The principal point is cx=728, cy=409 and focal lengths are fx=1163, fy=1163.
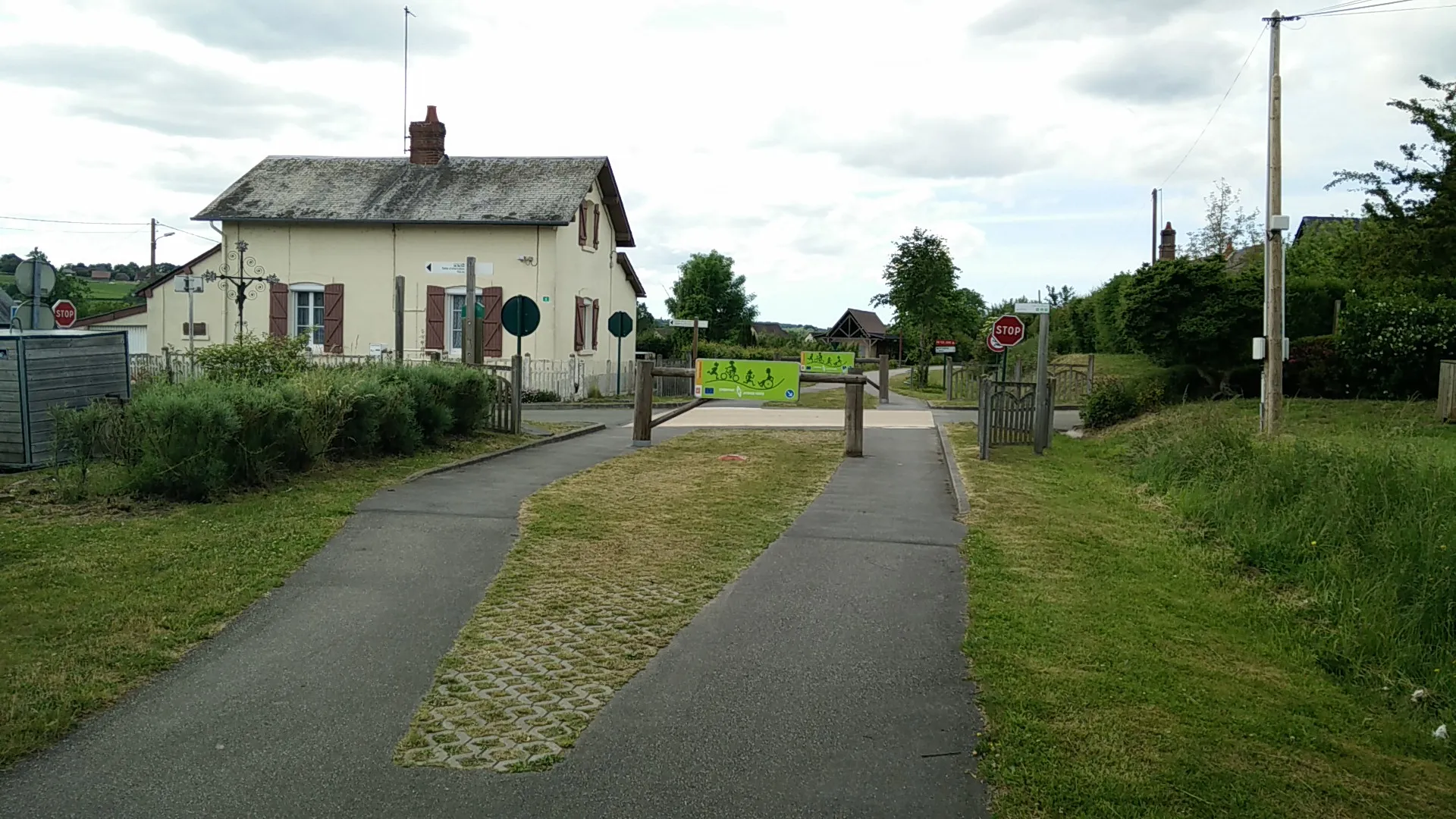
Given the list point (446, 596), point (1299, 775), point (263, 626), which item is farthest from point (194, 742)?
point (1299, 775)

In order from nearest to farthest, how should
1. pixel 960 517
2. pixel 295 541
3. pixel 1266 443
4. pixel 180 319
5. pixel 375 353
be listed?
1. pixel 295 541
2. pixel 960 517
3. pixel 1266 443
4. pixel 375 353
5. pixel 180 319

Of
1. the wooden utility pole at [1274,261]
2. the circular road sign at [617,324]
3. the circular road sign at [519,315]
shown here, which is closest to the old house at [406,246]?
the circular road sign at [617,324]

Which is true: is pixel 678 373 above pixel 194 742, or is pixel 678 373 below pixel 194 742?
above

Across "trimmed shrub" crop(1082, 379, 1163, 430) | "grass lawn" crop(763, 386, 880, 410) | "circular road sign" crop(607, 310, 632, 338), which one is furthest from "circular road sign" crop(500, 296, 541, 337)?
"trimmed shrub" crop(1082, 379, 1163, 430)

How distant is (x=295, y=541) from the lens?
28.7 ft

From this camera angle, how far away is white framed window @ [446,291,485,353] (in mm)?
31656

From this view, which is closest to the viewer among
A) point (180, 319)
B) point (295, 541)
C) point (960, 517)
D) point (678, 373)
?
point (295, 541)

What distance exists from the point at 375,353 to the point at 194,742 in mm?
21768

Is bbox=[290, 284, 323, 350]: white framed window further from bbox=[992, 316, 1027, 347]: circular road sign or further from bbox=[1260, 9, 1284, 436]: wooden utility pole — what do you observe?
bbox=[1260, 9, 1284, 436]: wooden utility pole

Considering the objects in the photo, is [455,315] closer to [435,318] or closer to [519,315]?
[435,318]

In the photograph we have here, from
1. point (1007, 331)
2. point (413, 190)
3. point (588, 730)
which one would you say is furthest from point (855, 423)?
point (413, 190)

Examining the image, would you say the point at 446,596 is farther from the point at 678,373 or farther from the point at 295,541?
the point at 678,373

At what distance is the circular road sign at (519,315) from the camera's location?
1816cm

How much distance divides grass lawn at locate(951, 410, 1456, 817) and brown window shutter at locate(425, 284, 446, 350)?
23.7 metres
